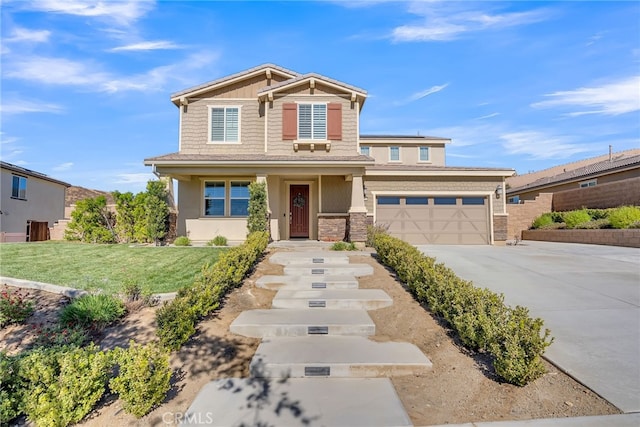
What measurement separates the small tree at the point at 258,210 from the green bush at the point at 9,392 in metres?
8.60

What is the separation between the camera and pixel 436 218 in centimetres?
1586

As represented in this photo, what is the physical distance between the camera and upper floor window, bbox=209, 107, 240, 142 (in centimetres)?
1427

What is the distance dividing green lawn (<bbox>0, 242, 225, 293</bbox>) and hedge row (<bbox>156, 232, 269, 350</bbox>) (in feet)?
3.08

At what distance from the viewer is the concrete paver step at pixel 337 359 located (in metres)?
3.86

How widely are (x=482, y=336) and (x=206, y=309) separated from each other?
13.0ft

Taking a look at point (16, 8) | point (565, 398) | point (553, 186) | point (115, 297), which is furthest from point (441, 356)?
point (553, 186)

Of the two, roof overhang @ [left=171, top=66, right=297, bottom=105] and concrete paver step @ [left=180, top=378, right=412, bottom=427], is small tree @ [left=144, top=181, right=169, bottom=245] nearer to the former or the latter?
roof overhang @ [left=171, top=66, right=297, bottom=105]

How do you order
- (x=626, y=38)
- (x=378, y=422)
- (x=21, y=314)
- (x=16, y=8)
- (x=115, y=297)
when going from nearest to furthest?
(x=378, y=422)
(x=21, y=314)
(x=115, y=297)
(x=16, y=8)
(x=626, y=38)

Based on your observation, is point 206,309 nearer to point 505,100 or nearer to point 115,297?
point 115,297

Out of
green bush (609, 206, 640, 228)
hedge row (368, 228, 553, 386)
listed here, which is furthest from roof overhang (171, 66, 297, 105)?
green bush (609, 206, 640, 228)

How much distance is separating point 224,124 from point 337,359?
41.3ft

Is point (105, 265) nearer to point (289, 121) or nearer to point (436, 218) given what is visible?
point (289, 121)

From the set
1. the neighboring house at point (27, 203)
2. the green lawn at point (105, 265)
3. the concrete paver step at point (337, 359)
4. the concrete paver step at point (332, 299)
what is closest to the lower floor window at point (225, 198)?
the green lawn at point (105, 265)

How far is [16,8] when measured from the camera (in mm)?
6812
